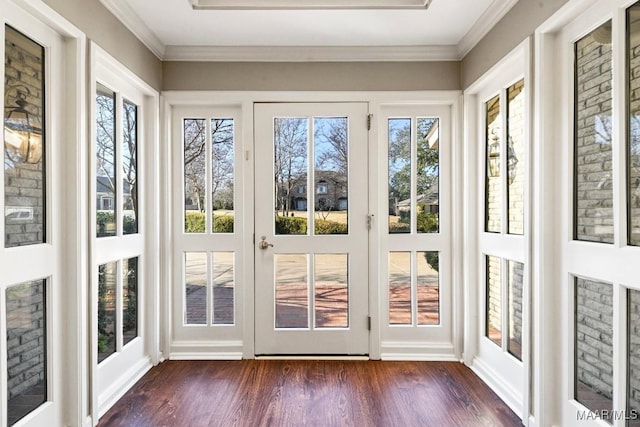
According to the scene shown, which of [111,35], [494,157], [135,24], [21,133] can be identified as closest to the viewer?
[21,133]

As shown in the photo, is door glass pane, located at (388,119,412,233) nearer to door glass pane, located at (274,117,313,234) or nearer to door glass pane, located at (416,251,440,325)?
door glass pane, located at (416,251,440,325)

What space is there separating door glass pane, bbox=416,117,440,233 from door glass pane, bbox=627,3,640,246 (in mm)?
1577

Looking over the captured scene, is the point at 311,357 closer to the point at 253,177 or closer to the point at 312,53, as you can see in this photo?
the point at 253,177

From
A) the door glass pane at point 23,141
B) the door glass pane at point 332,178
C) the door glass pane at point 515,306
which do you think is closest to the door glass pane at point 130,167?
the door glass pane at point 23,141

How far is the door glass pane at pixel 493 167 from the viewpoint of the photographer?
2.64 m

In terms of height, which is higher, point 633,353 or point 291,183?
point 291,183

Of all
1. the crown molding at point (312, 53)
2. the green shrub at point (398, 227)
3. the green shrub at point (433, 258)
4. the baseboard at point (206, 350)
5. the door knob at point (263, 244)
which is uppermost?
the crown molding at point (312, 53)

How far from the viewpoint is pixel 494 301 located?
273cm

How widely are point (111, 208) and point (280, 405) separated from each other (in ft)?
5.01

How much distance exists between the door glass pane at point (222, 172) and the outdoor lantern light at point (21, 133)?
53.6 inches

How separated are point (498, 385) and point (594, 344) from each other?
893 mm

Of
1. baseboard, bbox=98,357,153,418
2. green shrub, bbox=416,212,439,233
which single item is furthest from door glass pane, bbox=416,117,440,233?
baseboard, bbox=98,357,153,418

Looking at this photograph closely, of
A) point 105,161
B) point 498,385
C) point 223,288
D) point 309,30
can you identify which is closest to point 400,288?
point 498,385

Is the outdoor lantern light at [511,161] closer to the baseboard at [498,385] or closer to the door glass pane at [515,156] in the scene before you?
the door glass pane at [515,156]
